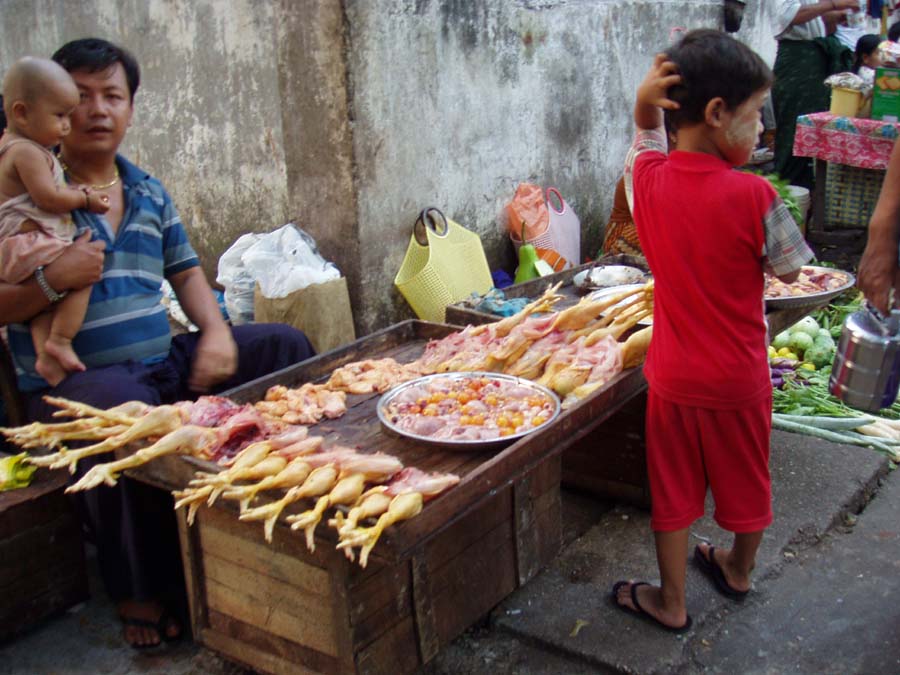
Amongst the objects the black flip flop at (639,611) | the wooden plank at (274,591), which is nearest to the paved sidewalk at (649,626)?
the black flip flop at (639,611)

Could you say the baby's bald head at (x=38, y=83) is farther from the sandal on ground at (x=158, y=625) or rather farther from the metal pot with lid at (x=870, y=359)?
the metal pot with lid at (x=870, y=359)

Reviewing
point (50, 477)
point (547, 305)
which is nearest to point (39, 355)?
point (50, 477)

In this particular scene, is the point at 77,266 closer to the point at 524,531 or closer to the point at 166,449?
the point at 166,449

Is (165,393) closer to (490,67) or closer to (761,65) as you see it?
(761,65)

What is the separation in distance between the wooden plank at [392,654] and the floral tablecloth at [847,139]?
5.75 meters

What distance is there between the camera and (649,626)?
9.94ft

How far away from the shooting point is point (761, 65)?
8.33 ft

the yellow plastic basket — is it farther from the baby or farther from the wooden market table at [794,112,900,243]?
the wooden market table at [794,112,900,243]

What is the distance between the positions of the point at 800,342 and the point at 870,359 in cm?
260

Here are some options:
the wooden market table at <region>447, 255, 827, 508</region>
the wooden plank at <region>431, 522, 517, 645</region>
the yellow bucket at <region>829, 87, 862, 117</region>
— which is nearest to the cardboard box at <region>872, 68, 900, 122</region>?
the yellow bucket at <region>829, 87, 862, 117</region>

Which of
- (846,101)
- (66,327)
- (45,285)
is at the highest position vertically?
(846,101)

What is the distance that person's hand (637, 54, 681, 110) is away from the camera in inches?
102

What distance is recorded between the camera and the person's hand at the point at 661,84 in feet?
8.48

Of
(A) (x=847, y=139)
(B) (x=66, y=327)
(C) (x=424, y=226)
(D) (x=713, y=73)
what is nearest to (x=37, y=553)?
(B) (x=66, y=327)
